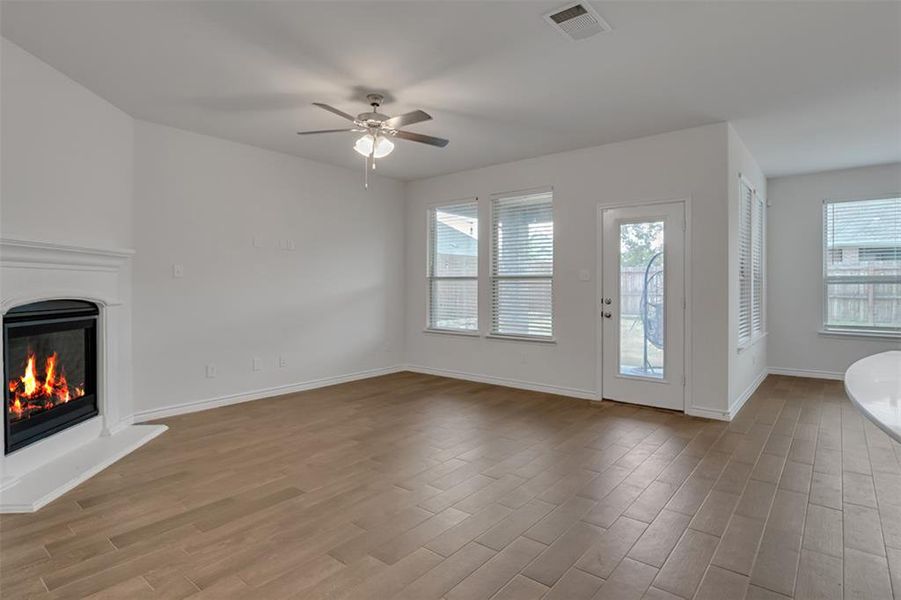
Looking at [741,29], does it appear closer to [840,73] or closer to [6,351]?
[840,73]

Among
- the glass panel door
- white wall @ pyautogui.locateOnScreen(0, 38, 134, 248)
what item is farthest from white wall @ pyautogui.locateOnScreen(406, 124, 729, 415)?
white wall @ pyautogui.locateOnScreen(0, 38, 134, 248)

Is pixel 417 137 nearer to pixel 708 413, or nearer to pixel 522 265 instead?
pixel 522 265

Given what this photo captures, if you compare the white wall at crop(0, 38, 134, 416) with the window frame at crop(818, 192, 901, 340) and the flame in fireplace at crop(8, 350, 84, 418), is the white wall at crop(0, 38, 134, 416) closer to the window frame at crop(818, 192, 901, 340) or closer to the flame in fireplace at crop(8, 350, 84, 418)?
the flame in fireplace at crop(8, 350, 84, 418)

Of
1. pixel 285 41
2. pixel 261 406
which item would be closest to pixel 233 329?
pixel 261 406

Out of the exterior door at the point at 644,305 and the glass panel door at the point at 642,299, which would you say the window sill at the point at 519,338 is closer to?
the exterior door at the point at 644,305

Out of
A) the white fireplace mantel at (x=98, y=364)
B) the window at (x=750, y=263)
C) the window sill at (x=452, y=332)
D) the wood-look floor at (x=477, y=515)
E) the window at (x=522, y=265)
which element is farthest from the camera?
the window sill at (x=452, y=332)

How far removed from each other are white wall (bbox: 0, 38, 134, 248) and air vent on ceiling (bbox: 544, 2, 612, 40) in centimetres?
342

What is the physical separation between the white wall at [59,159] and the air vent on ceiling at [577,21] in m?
3.42

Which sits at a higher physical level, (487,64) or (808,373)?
(487,64)

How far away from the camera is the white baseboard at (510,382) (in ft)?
17.6

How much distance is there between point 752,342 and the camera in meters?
5.57

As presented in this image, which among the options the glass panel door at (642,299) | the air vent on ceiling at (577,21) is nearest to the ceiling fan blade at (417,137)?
the air vent on ceiling at (577,21)

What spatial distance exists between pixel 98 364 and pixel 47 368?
43cm

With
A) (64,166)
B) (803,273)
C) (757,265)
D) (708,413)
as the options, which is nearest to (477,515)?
(708,413)
